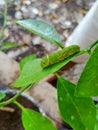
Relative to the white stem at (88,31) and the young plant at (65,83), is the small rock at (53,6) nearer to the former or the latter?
the white stem at (88,31)

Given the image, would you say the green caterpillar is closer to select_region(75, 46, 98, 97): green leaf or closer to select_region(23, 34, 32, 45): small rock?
select_region(75, 46, 98, 97): green leaf

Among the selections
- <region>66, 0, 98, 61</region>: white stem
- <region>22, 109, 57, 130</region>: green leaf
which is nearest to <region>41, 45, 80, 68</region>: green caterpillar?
<region>22, 109, 57, 130</region>: green leaf

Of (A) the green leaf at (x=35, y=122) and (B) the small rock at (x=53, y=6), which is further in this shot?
(B) the small rock at (x=53, y=6)

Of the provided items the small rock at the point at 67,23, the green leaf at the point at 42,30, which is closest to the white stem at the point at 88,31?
the green leaf at the point at 42,30

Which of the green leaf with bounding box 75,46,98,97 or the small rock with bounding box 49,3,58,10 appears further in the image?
the small rock with bounding box 49,3,58,10

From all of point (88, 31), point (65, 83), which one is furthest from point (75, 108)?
point (88, 31)

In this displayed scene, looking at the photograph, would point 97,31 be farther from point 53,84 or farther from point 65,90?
point 65,90

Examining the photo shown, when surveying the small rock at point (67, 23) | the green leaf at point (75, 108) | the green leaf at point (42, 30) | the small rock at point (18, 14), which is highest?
the green leaf at point (42, 30)
